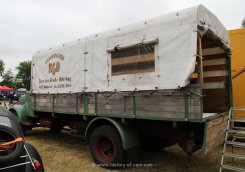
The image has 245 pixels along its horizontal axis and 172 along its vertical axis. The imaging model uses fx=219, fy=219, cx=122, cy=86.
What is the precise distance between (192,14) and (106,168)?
381 cm

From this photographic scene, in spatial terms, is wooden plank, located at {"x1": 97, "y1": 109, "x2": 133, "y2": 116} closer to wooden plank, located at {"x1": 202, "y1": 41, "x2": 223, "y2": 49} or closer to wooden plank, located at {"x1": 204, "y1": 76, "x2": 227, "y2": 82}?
wooden plank, located at {"x1": 204, "y1": 76, "x2": 227, "y2": 82}

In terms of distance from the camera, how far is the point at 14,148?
89.2 inches

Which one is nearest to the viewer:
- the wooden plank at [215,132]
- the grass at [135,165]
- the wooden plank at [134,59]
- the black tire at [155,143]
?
the wooden plank at [215,132]

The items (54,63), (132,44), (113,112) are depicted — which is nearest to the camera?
(132,44)

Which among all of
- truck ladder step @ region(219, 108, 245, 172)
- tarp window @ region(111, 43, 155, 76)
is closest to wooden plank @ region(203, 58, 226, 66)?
truck ladder step @ region(219, 108, 245, 172)

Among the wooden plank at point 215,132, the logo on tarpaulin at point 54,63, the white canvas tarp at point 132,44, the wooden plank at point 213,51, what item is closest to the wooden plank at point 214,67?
the wooden plank at point 213,51

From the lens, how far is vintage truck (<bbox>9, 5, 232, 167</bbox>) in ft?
13.4

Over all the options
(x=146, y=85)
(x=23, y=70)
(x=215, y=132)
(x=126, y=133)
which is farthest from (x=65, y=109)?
(x=23, y=70)

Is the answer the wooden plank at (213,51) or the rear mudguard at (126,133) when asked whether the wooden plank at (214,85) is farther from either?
the rear mudguard at (126,133)

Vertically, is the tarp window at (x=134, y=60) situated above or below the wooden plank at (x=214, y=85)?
above

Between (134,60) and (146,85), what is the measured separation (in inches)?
26.5

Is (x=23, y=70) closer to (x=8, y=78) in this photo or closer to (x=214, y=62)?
(x=8, y=78)

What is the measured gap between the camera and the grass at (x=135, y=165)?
16.9 ft

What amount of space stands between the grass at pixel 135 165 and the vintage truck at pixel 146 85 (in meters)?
0.38
